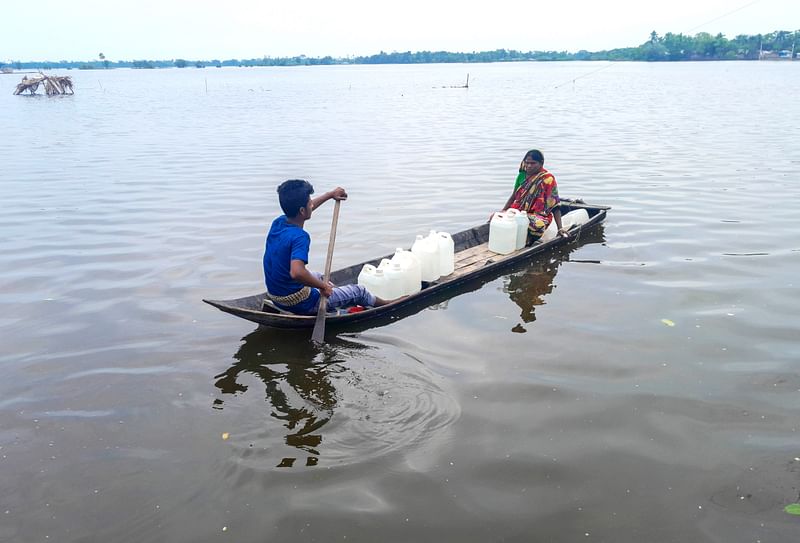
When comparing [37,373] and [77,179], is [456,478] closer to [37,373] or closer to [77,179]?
[37,373]

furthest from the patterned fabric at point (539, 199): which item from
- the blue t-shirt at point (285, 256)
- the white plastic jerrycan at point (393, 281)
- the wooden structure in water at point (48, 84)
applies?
the wooden structure in water at point (48, 84)

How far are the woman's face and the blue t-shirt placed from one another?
383cm

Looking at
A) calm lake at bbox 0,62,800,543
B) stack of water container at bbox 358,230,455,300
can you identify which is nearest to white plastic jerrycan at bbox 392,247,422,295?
stack of water container at bbox 358,230,455,300

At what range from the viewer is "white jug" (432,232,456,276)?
7.10m

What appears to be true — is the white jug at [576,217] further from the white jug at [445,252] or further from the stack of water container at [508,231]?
the white jug at [445,252]

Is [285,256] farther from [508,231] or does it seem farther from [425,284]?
[508,231]

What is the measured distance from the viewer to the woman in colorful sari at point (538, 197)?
8227 mm

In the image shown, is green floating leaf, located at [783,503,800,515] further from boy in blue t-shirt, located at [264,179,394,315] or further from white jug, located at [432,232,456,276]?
white jug, located at [432,232,456,276]

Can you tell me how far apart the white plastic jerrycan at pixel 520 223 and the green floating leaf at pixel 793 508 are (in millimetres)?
5055

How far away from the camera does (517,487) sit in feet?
12.2

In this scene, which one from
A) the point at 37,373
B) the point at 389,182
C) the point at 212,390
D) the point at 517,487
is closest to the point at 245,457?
the point at 212,390

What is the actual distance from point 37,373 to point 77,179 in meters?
10.4

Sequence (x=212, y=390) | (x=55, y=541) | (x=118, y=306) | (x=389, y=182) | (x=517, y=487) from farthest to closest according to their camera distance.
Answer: (x=389, y=182) → (x=118, y=306) → (x=212, y=390) → (x=517, y=487) → (x=55, y=541)

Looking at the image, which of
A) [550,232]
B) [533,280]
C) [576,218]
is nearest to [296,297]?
[533,280]
